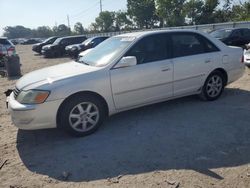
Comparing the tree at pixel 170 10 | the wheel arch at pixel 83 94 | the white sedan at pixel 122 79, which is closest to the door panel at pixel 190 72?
the white sedan at pixel 122 79

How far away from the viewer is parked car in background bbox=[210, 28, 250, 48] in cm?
1592

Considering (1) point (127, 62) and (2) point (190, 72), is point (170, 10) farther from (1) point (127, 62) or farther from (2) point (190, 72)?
(1) point (127, 62)

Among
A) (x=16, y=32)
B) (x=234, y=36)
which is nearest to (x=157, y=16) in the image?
(x=234, y=36)

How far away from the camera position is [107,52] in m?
5.68

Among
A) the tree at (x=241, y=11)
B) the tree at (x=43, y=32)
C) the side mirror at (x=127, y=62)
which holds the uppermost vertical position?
the tree at (x=241, y=11)

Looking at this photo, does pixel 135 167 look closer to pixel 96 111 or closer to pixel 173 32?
pixel 96 111

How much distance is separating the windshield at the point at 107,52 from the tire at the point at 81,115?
2.35 feet

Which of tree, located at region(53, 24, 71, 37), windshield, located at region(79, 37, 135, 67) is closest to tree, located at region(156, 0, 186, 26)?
windshield, located at region(79, 37, 135, 67)

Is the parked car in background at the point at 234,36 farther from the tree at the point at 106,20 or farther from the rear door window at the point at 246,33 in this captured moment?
the tree at the point at 106,20

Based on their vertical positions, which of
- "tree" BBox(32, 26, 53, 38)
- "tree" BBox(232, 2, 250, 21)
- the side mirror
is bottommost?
"tree" BBox(32, 26, 53, 38)

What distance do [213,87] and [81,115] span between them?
3035 mm

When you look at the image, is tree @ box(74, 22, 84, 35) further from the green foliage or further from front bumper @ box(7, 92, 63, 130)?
front bumper @ box(7, 92, 63, 130)

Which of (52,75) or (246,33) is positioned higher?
(52,75)

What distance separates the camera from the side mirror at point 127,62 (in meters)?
5.12
